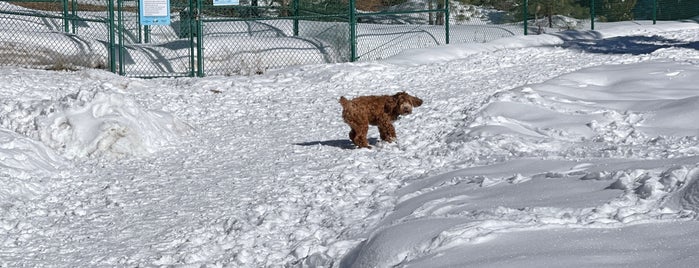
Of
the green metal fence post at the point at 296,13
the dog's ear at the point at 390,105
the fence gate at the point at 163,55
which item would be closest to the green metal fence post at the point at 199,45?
the fence gate at the point at 163,55

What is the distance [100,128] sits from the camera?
39.2 feet

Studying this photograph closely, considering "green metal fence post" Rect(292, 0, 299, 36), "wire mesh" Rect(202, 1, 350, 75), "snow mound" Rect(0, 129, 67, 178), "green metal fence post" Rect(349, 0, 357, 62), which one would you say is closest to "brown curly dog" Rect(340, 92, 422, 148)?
"snow mound" Rect(0, 129, 67, 178)

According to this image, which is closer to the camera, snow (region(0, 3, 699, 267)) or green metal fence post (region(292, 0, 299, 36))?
snow (region(0, 3, 699, 267))

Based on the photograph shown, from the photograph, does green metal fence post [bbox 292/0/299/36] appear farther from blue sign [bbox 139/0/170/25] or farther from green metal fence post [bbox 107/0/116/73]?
green metal fence post [bbox 107/0/116/73]

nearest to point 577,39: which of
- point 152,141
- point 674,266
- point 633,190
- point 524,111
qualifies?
point 524,111

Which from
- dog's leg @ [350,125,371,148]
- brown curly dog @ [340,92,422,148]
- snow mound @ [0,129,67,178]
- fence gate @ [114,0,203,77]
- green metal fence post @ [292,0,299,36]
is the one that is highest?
green metal fence post @ [292,0,299,36]

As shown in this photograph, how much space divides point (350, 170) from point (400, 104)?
3.83 ft

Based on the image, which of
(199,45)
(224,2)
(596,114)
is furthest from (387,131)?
(224,2)

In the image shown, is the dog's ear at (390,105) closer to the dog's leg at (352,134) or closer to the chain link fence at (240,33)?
the dog's leg at (352,134)

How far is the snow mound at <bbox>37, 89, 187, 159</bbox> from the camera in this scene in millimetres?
11789

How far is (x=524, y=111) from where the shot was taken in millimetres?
12828

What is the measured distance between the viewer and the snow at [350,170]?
6531 mm

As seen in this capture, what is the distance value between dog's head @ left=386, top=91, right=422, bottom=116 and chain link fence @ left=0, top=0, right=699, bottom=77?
25.2ft

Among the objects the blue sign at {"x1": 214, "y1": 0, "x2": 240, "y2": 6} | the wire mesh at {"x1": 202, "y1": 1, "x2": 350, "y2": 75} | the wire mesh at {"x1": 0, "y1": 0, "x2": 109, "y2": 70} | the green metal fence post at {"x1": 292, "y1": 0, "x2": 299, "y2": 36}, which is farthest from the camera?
the green metal fence post at {"x1": 292, "y1": 0, "x2": 299, "y2": 36}
